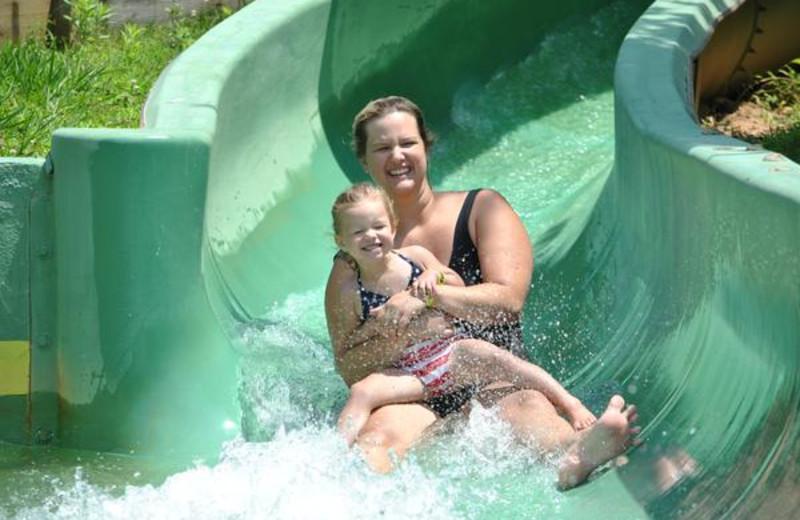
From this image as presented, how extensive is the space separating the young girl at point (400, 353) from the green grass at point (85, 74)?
1.71 m

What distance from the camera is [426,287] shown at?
155 inches

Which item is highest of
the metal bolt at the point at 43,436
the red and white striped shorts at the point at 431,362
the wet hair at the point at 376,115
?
the wet hair at the point at 376,115

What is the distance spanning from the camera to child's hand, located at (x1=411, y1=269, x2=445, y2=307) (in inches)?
155

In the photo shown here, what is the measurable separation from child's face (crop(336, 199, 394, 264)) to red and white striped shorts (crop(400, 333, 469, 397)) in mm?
254

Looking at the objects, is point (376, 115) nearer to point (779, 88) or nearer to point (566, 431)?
point (566, 431)

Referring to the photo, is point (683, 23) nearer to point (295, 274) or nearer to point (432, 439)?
point (295, 274)

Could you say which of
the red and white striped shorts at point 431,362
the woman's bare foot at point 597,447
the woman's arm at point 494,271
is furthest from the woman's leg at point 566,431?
the woman's arm at point 494,271

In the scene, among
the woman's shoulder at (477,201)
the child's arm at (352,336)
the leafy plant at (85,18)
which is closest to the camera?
the child's arm at (352,336)

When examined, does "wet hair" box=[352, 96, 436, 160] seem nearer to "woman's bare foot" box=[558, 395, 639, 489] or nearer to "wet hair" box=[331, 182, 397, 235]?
"wet hair" box=[331, 182, 397, 235]

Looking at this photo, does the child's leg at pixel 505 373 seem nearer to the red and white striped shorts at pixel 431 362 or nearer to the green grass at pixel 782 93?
the red and white striped shorts at pixel 431 362

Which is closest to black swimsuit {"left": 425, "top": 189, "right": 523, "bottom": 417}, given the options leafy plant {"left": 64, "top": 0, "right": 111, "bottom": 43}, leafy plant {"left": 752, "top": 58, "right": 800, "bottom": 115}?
leafy plant {"left": 752, "top": 58, "right": 800, "bottom": 115}

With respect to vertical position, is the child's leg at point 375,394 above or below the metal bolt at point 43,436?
above

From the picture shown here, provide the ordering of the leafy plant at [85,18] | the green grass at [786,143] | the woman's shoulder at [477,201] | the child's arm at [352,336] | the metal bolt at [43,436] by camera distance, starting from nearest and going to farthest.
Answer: the metal bolt at [43,436]
the child's arm at [352,336]
the woman's shoulder at [477,201]
the green grass at [786,143]
the leafy plant at [85,18]

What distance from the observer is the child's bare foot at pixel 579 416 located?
3711 millimetres
